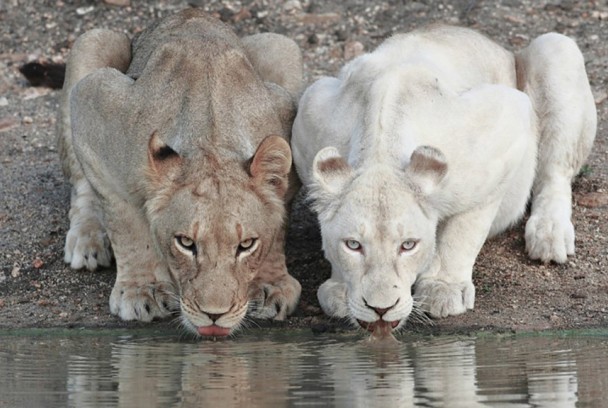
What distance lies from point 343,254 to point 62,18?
6562 mm

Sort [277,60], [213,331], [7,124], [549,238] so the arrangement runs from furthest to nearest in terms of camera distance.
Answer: [7,124] → [277,60] → [549,238] → [213,331]

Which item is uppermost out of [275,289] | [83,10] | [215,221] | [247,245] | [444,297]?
[215,221]

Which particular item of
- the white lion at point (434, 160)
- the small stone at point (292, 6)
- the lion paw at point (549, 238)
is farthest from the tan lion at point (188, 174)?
the small stone at point (292, 6)

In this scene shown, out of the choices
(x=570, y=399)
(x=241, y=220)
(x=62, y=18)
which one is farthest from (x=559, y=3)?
(x=570, y=399)

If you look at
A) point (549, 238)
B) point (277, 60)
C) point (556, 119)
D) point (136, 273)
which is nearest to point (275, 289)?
point (136, 273)

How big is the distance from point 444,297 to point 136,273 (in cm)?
171

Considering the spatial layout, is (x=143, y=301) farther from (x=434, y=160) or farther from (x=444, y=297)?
(x=434, y=160)

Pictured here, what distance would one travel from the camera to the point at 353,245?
7.28m

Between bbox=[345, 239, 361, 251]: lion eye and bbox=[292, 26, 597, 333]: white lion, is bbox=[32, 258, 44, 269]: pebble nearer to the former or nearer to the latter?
bbox=[292, 26, 597, 333]: white lion

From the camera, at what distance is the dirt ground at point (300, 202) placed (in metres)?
8.28

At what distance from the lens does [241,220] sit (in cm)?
768

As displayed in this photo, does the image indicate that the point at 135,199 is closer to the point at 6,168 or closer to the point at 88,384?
the point at 88,384

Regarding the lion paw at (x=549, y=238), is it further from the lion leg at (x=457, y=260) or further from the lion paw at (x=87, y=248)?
the lion paw at (x=87, y=248)

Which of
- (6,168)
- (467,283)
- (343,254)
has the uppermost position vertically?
(343,254)
